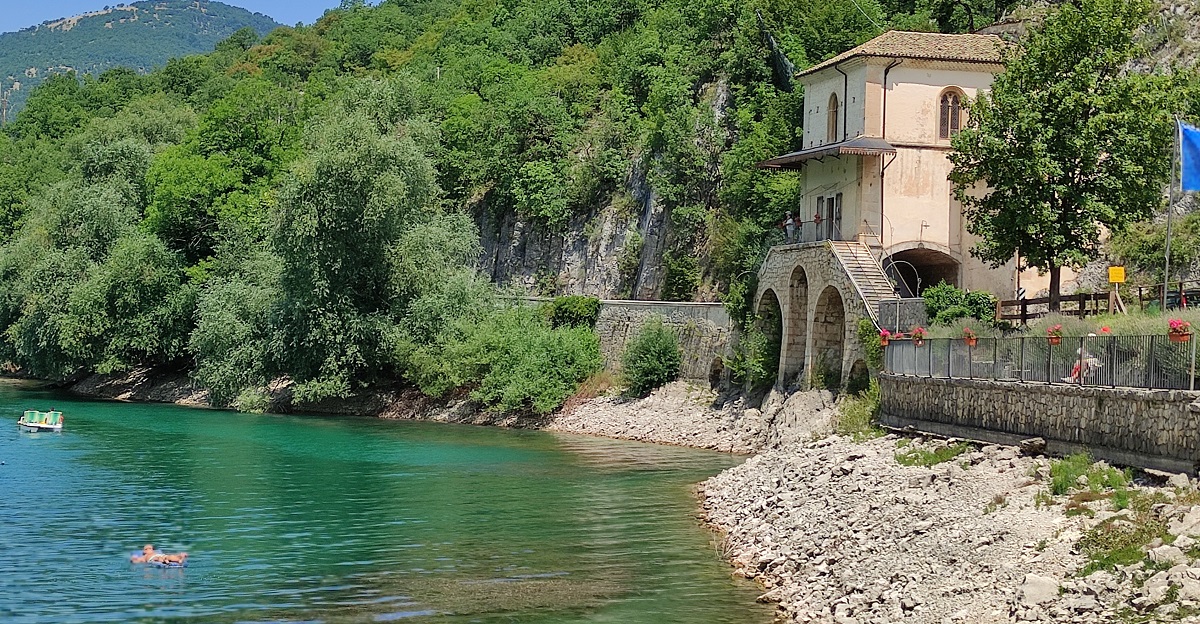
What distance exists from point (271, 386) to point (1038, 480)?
48181mm

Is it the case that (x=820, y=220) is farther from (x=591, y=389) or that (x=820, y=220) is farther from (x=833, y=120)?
(x=591, y=389)

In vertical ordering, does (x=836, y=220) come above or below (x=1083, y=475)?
above

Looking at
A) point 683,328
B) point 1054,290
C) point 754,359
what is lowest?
point 754,359

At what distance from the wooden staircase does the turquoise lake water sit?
667 cm

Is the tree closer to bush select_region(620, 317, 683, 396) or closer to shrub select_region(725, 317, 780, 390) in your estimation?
shrub select_region(725, 317, 780, 390)

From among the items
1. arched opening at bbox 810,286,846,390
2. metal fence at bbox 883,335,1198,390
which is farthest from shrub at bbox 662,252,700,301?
metal fence at bbox 883,335,1198,390

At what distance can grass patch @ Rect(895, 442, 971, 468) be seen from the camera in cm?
2891

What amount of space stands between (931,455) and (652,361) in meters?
26.7

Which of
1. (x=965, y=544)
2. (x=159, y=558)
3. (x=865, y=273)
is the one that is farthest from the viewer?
(x=865, y=273)

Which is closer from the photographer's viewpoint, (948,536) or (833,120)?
(948,536)

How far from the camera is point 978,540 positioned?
2120 centimetres

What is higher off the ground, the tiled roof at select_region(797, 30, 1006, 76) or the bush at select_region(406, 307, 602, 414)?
the tiled roof at select_region(797, 30, 1006, 76)

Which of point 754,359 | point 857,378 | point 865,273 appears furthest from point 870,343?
point 754,359

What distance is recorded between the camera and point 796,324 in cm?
4759
